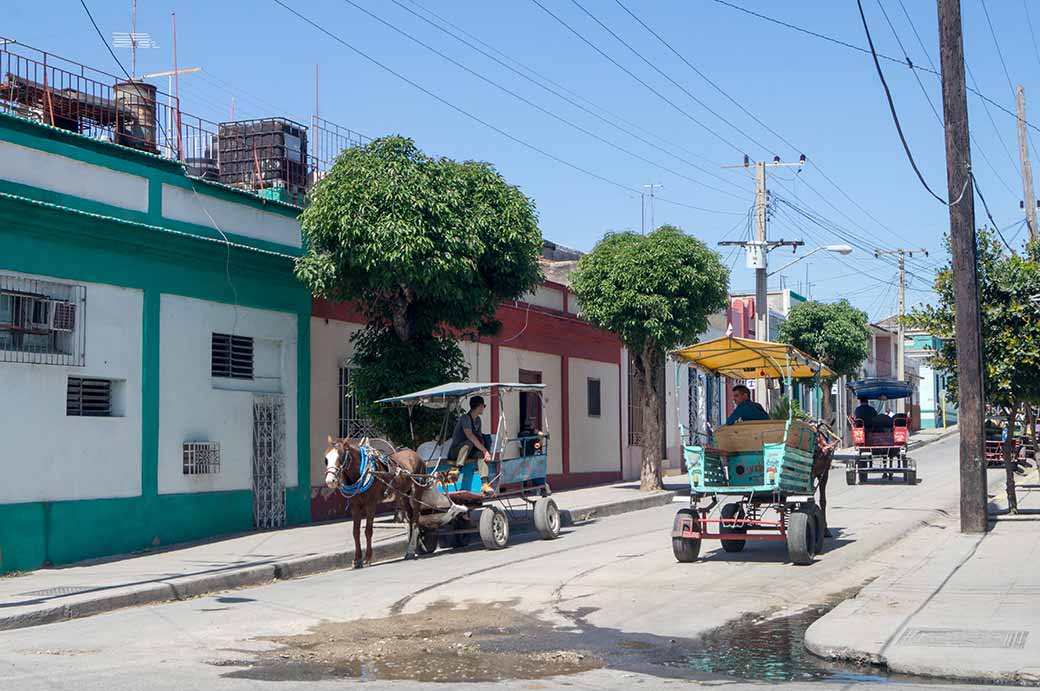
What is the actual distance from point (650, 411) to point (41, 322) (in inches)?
562

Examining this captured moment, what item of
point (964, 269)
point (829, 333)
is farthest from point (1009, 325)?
A: point (829, 333)

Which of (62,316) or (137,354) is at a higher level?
(62,316)

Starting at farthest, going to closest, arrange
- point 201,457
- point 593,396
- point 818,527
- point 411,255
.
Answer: point 593,396 < point 201,457 < point 411,255 < point 818,527

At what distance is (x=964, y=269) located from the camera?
15703 millimetres

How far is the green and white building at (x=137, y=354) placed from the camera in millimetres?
14109

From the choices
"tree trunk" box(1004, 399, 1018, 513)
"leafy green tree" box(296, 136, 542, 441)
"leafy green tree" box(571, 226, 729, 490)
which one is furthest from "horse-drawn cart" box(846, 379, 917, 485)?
"leafy green tree" box(296, 136, 542, 441)

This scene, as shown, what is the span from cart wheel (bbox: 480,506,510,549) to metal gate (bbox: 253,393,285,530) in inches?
165

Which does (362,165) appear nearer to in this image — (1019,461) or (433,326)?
(433,326)

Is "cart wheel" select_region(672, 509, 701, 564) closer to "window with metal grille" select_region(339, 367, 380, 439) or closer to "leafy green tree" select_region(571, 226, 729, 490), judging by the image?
"window with metal grille" select_region(339, 367, 380, 439)

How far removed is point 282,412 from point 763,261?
17.2 metres

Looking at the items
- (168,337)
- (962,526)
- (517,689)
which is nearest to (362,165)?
(168,337)

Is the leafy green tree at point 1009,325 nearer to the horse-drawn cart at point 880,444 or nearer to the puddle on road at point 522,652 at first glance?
the puddle on road at point 522,652

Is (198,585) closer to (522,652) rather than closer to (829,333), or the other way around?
(522,652)

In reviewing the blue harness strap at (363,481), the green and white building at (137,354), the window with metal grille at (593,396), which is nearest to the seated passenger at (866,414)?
the window with metal grille at (593,396)
